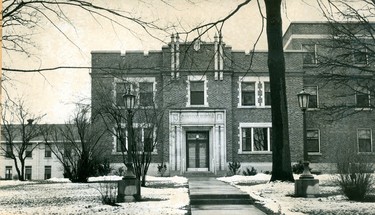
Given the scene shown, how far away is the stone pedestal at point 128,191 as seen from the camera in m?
13.0

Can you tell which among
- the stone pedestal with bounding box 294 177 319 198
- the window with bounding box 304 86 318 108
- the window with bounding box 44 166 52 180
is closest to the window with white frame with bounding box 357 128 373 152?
the window with bounding box 304 86 318 108

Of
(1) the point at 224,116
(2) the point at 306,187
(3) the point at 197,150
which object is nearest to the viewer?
(2) the point at 306,187

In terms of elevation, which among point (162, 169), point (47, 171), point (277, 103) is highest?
point (277, 103)

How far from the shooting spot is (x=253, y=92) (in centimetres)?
3281

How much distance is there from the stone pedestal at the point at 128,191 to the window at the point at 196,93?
→ 19.0m

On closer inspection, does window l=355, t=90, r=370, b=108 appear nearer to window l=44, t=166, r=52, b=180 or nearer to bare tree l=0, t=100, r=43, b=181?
bare tree l=0, t=100, r=43, b=181

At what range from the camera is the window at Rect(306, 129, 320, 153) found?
33.2 m

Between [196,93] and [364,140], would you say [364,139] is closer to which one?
[364,140]

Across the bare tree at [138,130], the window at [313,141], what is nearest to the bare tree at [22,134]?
the bare tree at [138,130]

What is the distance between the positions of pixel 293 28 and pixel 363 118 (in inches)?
357

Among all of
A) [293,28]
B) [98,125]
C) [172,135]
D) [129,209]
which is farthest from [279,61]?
[293,28]

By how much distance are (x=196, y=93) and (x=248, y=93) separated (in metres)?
3.64

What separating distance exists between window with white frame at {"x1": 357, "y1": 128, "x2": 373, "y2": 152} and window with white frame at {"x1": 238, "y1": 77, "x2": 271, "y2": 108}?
694cm

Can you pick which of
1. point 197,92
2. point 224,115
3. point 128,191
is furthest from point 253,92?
point 128,191
